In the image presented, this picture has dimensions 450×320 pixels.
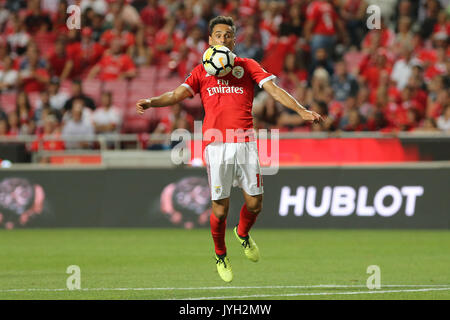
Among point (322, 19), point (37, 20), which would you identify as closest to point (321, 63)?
point (322, 19)

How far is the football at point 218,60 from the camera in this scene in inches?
369

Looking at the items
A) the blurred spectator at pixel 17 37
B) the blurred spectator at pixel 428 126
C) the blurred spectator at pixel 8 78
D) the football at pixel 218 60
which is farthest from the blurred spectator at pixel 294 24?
the football at pixel 218 60

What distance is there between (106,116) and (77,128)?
35.9 inches

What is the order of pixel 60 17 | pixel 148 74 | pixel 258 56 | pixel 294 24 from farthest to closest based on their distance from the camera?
pixel 60 17 < pixel 148 74 < pixel 294 24 < pixel 258 56

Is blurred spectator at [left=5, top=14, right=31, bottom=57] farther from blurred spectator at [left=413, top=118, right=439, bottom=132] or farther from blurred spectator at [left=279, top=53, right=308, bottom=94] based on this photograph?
blurred spectator at [left=413, top=118, right=439, bottom=132]

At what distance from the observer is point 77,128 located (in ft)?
64.6

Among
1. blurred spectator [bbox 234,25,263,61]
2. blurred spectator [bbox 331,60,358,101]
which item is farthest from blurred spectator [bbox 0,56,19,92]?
blurred spectator [bbox 331,60,358,101]

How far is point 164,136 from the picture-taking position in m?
18.3

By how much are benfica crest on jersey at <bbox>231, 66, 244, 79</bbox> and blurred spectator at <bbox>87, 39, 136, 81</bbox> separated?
12.9 meters

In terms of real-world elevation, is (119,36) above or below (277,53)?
above

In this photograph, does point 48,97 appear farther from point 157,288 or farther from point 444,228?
point 157,288

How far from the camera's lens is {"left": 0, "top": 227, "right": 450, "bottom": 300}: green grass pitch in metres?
9.12

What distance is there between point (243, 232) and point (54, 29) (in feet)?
51.2

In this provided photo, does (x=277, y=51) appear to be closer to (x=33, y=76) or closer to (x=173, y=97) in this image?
(x=33, y=76)
